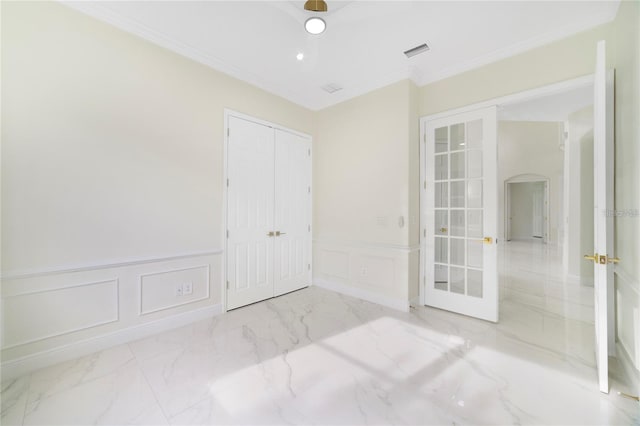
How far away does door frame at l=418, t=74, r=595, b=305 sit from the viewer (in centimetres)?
248

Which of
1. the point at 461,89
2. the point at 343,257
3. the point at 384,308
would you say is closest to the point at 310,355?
the point at 384,308

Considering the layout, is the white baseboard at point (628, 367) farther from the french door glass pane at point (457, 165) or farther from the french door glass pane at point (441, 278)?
the french door glass pane at point (457, 165)

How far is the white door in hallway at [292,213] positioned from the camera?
3.84 metres

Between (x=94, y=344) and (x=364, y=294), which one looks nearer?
(x=94, y=344)

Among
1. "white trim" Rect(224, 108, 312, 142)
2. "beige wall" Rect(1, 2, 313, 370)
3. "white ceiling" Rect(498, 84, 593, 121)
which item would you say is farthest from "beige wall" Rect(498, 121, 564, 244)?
"beige wall" Rect(1, 2, 313, 370)

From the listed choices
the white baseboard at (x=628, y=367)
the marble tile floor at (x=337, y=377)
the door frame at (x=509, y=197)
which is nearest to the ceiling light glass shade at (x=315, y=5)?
the marble tile floor at (x=337, y=377)

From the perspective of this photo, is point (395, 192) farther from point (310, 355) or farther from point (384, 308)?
point (310, 355)

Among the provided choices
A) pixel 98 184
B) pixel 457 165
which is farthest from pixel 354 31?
pixel 98 184

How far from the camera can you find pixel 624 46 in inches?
81.0

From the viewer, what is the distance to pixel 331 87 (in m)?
3.75

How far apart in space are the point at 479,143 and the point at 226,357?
3.47m

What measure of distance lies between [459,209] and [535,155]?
862cm

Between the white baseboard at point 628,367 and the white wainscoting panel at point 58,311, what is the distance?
4149mm

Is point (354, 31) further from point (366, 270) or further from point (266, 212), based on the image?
point (366, 270)
